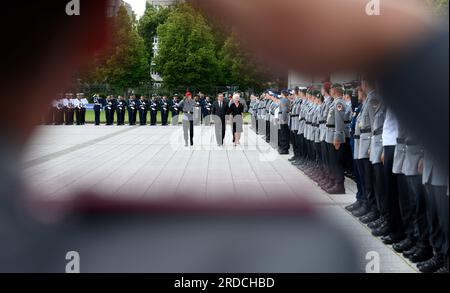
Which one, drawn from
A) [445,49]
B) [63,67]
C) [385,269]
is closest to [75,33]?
[63,67]

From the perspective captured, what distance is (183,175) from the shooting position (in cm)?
997

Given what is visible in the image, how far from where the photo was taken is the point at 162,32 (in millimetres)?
3662

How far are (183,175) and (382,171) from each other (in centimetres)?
504

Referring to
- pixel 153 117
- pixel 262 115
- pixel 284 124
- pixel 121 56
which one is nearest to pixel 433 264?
pixel 121 56

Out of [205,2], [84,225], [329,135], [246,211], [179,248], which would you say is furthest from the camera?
[329,135]

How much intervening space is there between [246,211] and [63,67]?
107 inches

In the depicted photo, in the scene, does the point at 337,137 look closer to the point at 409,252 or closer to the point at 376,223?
the point at 376,223

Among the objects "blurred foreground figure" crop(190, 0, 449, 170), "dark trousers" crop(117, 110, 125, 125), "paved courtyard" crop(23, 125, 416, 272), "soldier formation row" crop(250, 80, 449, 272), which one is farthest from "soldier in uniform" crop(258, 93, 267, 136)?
"blurred foreground figure" crop(190, 0, 449, 170)

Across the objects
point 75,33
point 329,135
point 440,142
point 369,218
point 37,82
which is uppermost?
point 75,33

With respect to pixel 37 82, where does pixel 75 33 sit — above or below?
above

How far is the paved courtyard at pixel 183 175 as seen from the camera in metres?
5.23

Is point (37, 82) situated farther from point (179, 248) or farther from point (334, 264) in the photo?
point (334, 264)

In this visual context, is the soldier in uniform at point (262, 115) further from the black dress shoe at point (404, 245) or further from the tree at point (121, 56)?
the tree at point (121, 56)

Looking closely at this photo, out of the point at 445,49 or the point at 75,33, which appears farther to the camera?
the point at 75,33
